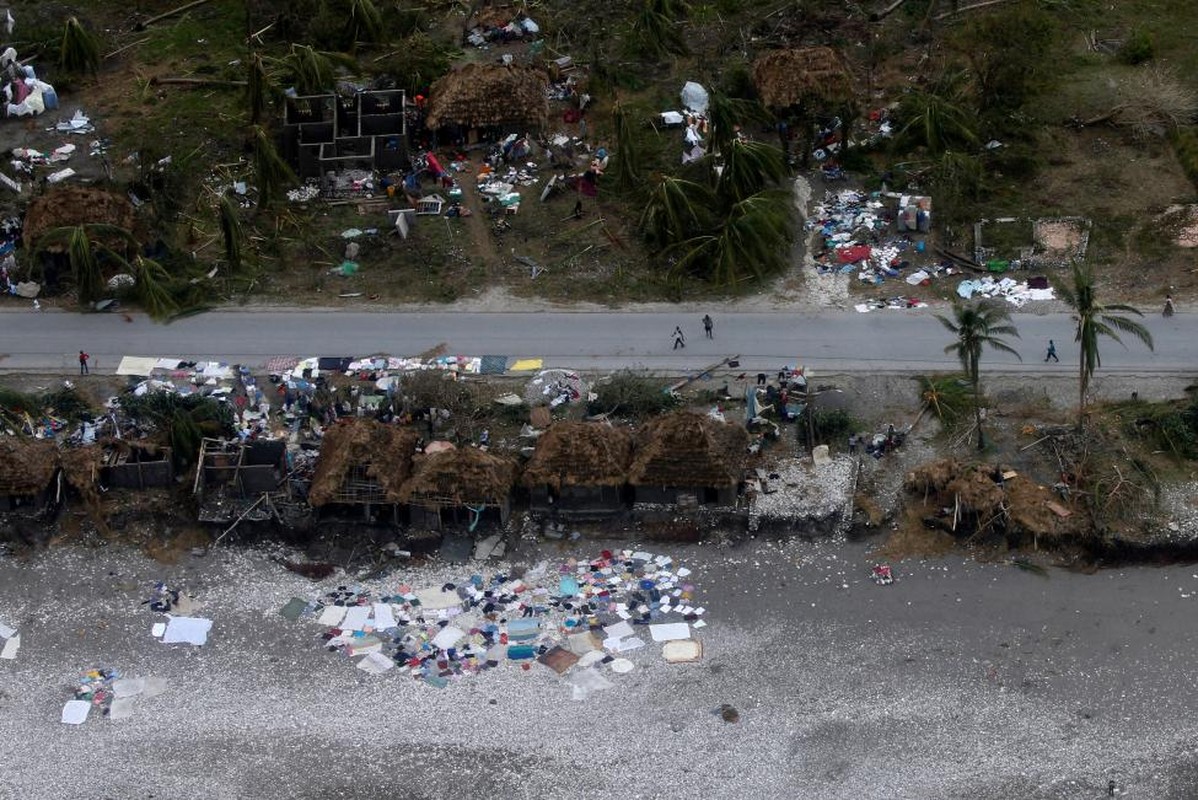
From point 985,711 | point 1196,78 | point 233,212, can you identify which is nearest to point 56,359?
point 233,212

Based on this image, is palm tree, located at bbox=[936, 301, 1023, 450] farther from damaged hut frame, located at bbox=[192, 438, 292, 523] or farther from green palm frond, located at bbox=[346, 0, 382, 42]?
green palm frond, located at bbox=[346, 0, 382, 42]

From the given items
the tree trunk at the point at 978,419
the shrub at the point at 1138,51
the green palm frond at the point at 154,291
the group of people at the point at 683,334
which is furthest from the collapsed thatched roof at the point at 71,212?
the shrub at the point at 1138,51

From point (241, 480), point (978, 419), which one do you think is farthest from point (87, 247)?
point (978, 419)

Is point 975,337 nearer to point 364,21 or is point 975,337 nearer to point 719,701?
point 719,701

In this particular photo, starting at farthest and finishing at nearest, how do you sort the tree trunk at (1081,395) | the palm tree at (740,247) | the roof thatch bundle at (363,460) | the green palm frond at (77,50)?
the green palm frond at (77,50) → the palm tree at (740,247) → the tree trunk at (1081,395) → the roof thatch bundle at (363,460)

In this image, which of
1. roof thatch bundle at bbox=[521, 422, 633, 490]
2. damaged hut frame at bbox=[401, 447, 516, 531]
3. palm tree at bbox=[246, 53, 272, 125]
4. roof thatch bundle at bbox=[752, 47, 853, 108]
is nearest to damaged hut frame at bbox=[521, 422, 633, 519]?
roof thatch bundle at bbox=[521, 422, 633, 490]

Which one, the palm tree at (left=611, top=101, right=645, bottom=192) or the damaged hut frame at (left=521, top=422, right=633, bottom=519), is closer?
the damaged hut frame at (left=521, top=422, right=633, bottom=519)

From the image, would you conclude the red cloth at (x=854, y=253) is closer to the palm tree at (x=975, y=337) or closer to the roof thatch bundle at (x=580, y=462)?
the palm tree at (x=975, y=337)
